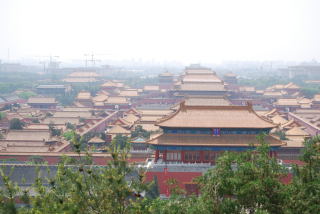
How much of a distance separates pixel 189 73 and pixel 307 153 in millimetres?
Answer: 57083

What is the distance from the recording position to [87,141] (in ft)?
122

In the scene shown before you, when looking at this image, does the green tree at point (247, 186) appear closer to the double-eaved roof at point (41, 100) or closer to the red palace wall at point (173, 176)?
the red palace wall at point (173, 176)

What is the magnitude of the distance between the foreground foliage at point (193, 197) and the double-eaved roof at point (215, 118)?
12721 mm

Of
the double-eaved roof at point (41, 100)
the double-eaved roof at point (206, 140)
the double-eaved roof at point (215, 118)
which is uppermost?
the double-eaved roof at point (215, 118)

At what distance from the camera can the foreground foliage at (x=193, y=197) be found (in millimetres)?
9547

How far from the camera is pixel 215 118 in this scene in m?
26.5

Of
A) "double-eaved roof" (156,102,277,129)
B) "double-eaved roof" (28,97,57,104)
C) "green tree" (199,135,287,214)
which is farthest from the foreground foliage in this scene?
"double-eaved roof" (28,97,57,104)

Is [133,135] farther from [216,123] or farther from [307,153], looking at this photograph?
[307,153]

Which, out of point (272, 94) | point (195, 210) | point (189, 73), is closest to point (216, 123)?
point (195, 210)

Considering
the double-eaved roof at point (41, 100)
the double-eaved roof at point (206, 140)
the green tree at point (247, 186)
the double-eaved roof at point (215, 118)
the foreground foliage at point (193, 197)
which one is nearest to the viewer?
the foreground foliage at point (193, 197)

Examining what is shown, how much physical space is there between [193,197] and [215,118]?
15122 mm

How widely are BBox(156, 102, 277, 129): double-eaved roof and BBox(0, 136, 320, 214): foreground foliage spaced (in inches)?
501

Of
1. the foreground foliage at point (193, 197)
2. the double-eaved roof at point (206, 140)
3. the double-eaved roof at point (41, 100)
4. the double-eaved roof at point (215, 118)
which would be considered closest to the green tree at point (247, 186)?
the foreground foliage at point (193, 197)

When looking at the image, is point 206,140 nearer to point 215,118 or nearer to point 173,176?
point 215,118
